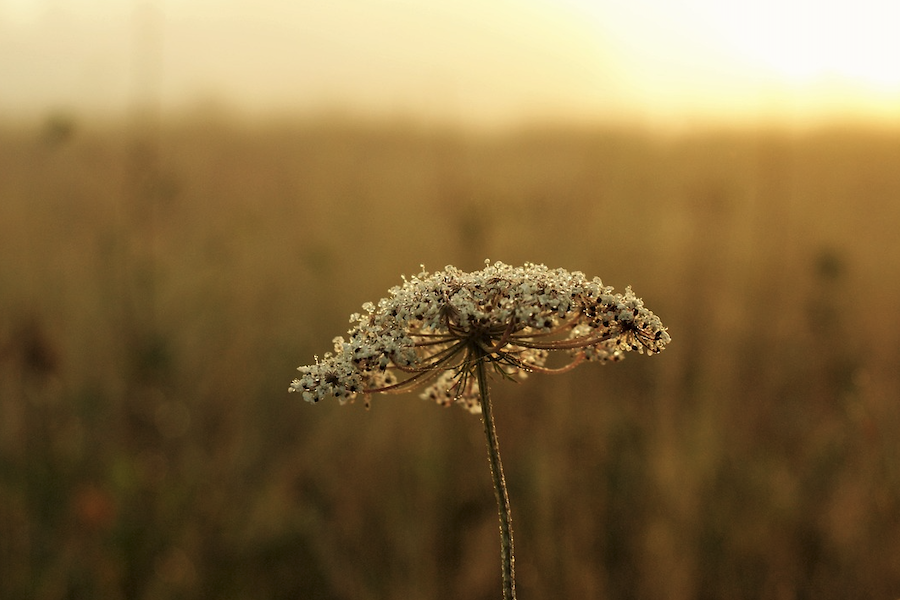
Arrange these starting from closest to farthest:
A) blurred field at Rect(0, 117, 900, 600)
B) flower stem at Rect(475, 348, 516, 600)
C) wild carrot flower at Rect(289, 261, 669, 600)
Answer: flower stem at Rect(475, 348, 516, 600) → wild carrot flower at Rect(289, 261, 669, 600) → blurred field at Rect(0, 117, 900, 600)

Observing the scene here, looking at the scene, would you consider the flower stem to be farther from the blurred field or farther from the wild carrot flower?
the blurred field

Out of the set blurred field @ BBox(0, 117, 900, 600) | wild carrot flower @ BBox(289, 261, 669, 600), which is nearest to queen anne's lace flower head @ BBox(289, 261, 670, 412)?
wild carrot flower @ BBox(289, 261, 669, 600)

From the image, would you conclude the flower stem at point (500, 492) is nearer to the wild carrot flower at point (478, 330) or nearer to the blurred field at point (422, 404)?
the wild carrot flower at point (478, 330)

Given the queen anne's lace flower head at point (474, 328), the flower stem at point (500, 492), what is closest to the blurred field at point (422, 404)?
the queen anne's lace flower head at point (474, 328)

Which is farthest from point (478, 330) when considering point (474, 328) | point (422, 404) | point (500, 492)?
point (422, 404)

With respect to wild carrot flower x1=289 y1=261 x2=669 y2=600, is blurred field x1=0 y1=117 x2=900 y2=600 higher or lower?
lower

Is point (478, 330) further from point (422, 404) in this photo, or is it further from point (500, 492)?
point (422, 404)

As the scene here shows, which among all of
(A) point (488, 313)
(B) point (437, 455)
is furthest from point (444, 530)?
(A) point (488, 313)
